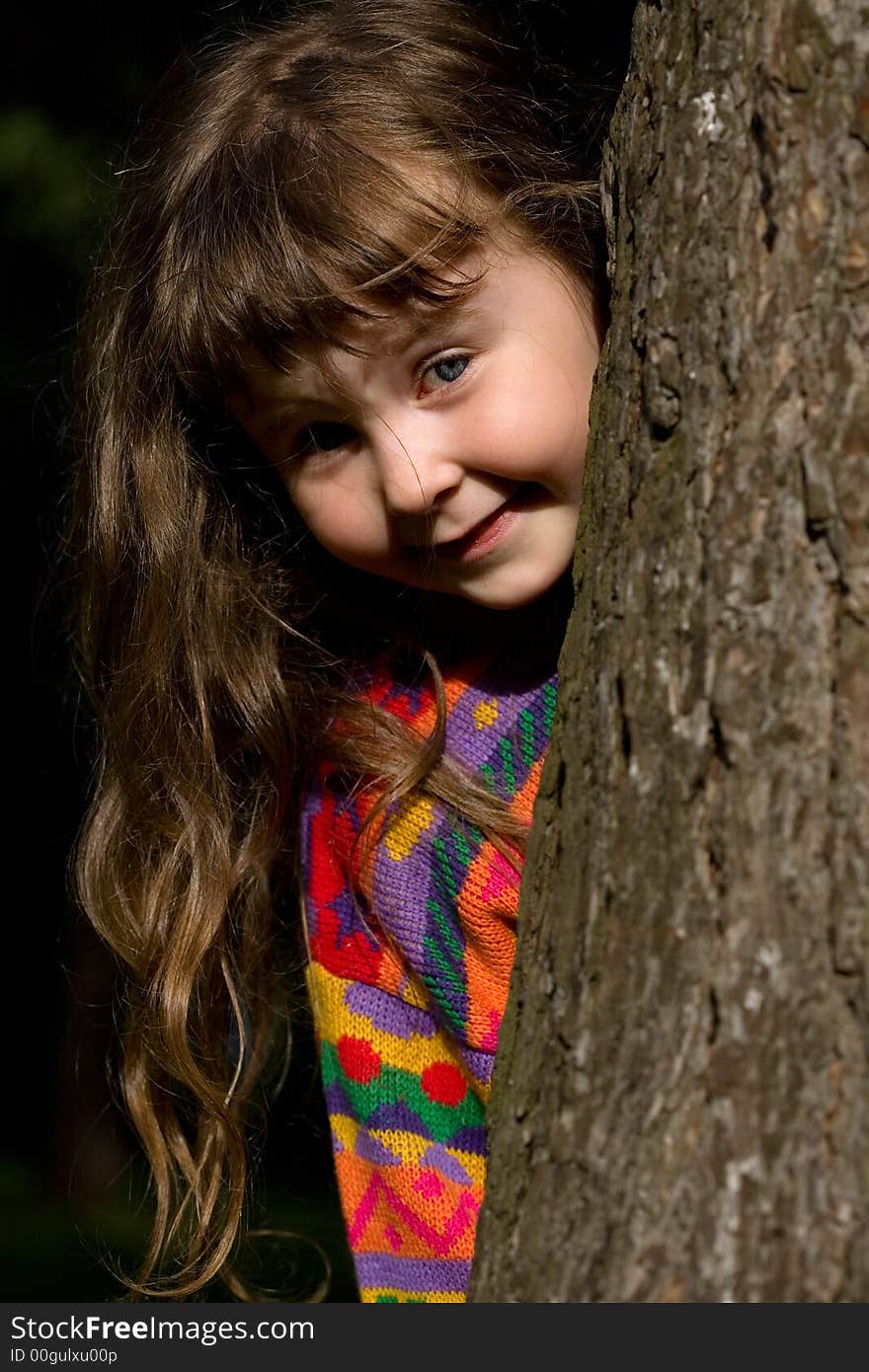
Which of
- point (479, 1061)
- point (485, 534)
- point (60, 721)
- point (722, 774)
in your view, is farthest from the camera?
point (60, 721)

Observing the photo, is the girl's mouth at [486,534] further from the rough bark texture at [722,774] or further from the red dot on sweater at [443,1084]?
the red dot on sweater at [443,1084]

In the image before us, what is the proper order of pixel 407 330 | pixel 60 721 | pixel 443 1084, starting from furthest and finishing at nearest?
pixel 60 721 < pixel 443 1084 < pixel 407 330

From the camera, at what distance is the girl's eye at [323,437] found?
77.4 inches

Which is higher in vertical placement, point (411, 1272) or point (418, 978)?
point (418, 978)

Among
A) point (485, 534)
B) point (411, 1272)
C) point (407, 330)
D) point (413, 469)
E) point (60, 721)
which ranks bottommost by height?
point (60, 721)

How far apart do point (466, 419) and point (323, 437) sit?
0.78 feet

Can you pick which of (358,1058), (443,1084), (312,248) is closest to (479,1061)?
(443,1084)

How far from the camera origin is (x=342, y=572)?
2420 mm

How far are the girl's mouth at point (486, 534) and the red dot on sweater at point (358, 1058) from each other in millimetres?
884

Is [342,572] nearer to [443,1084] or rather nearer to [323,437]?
[323,437]

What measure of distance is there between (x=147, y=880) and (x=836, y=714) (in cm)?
159

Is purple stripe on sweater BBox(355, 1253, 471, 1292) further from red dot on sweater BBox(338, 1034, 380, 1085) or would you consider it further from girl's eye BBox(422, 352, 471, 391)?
girl's eye BBox(422, 352, 471, 391)
